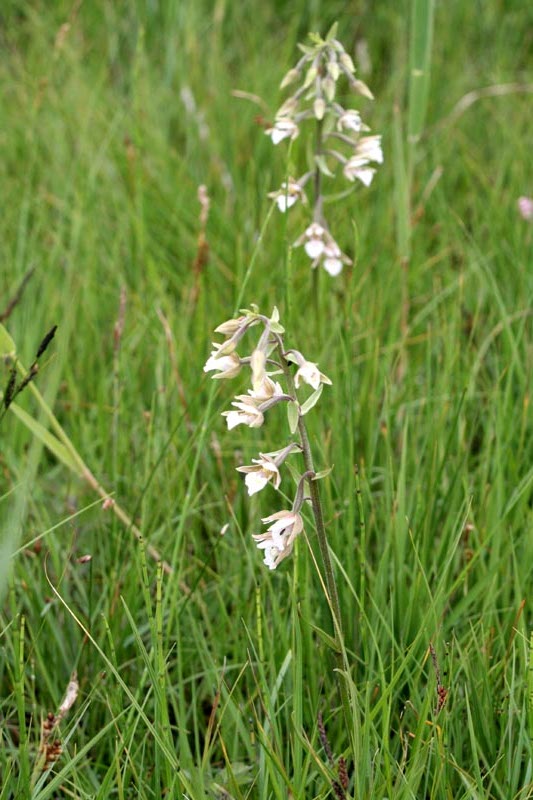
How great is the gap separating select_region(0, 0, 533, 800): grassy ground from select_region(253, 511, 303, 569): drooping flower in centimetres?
9

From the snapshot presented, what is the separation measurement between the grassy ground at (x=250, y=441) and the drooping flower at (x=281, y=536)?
9 cm

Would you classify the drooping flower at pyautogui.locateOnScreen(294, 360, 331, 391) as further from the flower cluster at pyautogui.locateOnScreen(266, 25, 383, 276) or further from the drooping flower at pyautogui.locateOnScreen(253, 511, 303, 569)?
the flower cluster at pyautogui.locateOnScreen(266, 25, 383, 276)

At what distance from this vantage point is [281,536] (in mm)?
1261

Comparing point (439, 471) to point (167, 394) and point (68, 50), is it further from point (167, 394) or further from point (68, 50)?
point (68, 50)

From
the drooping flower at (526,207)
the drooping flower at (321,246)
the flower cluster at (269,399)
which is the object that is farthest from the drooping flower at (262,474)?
the drooping flower at (526,207)

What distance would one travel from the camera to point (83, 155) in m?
3.15

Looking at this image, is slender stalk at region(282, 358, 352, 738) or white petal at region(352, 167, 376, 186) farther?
white petal at region(352, 167, 376, 186)

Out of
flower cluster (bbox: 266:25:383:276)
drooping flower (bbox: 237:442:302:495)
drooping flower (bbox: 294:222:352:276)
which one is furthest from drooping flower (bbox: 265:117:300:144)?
drooping flower (bbox: 237:442:302:495)

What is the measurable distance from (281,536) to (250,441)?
0.76 m

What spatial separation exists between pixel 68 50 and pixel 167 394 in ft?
7.47

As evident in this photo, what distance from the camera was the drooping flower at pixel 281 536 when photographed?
49.0 inches

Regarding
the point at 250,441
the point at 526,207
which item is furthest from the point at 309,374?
the point at 526,207

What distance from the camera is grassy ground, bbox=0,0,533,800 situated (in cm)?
137

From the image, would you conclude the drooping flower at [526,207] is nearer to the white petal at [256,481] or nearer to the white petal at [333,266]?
the white petal at [333,266]
